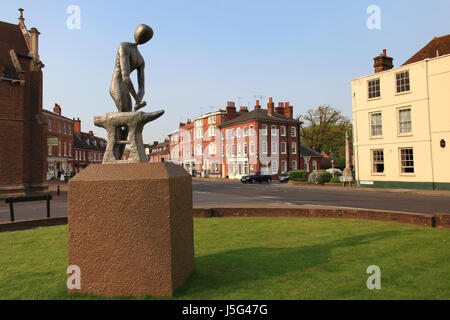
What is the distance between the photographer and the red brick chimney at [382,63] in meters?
28.1

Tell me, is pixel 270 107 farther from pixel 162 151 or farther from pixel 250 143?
pixel 162 151

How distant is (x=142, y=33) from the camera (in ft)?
17.7

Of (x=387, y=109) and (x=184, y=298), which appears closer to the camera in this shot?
(x=184, y=298)

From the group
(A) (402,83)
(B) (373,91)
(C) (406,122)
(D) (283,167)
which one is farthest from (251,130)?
(C) (406,122)

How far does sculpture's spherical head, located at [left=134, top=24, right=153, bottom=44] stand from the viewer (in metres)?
5.37

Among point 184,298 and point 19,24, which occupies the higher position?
point 19,24

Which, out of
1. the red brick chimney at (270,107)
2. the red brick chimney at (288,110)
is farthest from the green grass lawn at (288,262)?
the red brick chimney at (288,110)

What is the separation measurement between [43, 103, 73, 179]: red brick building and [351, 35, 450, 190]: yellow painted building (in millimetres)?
41149

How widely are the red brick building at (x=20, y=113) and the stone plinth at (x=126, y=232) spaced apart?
20893 mm

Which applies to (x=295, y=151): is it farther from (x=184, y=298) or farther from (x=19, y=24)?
(x=184, y=298)
